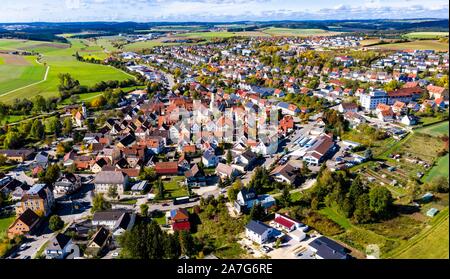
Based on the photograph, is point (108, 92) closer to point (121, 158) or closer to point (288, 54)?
point (121, 158)

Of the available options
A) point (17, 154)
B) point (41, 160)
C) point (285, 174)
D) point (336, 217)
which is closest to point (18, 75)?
point (17, 154)

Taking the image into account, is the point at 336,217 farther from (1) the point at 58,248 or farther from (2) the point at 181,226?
(1) the point at 58,248

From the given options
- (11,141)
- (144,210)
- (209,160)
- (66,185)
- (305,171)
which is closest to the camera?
(144,210)

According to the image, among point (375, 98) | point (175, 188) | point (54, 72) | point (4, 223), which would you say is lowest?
point (4, 223)

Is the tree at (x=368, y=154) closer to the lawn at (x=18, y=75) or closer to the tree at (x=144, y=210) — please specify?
the tree at (x=144, y=210)

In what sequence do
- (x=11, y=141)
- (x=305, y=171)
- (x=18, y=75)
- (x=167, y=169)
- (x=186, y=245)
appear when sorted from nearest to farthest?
(x=186, y=245) → (x=305, y=171) → (x=167, y=169) → (x=11, y=141) → (x=18, y=75)

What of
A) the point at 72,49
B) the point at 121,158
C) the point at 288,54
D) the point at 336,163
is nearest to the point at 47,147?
the point at 121,158
